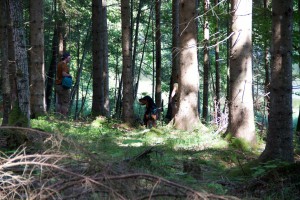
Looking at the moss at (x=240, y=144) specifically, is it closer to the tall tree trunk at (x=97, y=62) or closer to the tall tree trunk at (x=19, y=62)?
the tall tree trunk at (x=19, y=62)

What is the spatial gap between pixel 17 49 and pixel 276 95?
473 cm

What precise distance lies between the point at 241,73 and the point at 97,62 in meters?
7.47

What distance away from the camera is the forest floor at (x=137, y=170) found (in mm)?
4023

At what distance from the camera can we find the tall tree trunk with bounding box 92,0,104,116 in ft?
52.5

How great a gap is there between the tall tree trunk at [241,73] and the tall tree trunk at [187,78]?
81.7 inches

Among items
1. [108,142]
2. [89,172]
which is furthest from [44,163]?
[108,142]

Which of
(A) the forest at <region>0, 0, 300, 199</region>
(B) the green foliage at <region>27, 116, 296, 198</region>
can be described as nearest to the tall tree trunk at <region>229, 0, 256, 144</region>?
(A) the forest at <region>0, 0, 300, 199</region>

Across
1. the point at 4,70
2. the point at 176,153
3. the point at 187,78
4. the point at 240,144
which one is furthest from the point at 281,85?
the point at 187,78

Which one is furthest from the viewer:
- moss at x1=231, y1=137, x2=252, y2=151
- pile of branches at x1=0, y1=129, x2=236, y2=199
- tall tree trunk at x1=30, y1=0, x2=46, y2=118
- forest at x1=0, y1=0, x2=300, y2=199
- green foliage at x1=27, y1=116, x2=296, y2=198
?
tall tree trunk at x1=30, y1=0, x2=46, y2=118

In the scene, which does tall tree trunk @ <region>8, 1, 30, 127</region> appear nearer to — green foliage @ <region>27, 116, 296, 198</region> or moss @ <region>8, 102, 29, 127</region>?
moss @ <region>8, 102, 29, 127</region>

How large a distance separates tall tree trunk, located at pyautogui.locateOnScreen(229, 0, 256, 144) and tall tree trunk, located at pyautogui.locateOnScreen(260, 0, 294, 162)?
9.20 feet

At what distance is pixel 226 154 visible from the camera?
851 cm

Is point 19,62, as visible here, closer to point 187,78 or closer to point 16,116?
point 16,116

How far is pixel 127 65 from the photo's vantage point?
1310 cm
